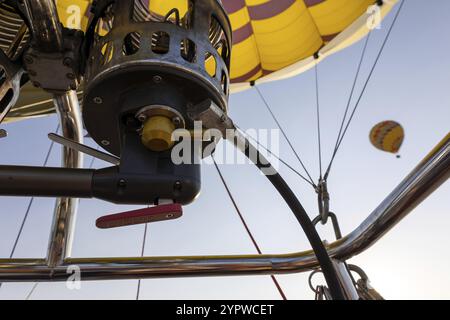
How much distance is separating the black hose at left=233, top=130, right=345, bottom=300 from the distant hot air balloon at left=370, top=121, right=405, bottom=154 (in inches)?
251

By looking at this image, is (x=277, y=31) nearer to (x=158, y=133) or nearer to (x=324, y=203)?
(x=324, y=203)

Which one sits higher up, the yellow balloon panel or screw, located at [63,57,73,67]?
the yellow balloon panel

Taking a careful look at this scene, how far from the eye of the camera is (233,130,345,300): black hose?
0.55 m

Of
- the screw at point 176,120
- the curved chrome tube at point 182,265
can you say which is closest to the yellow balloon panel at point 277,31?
the curved chrome tube at point 182,265

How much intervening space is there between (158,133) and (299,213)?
0.21 meters

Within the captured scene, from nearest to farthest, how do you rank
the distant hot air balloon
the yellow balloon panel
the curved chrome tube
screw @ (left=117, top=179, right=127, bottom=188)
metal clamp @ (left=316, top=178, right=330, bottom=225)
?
1. screw @ (left=117, top=179, right=127, bottom=188)
2. the curved chrome tube
3. metal clamp @ (left=316, top=178, right=330, bottom=225)
4. the yellow balloon panel
5. the distant hot air balloon

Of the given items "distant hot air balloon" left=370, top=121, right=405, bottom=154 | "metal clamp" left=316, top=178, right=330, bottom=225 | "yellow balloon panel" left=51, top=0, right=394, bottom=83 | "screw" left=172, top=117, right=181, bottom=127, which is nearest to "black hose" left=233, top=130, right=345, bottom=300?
"screw" left=172, top=117, right=181, bottom=127

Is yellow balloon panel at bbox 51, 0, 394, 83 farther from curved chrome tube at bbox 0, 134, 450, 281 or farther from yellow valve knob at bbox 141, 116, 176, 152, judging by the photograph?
yellow valve knob at bbox 141, 116, 176, 152

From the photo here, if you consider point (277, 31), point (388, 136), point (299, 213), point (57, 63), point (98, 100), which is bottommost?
point (299, 213)

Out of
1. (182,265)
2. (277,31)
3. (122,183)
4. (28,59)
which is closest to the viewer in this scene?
(122,183)

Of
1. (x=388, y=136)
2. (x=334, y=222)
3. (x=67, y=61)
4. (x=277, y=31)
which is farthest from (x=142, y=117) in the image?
(x=388, y=136)

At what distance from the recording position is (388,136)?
6.49 meters

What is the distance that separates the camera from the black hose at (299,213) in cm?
55
